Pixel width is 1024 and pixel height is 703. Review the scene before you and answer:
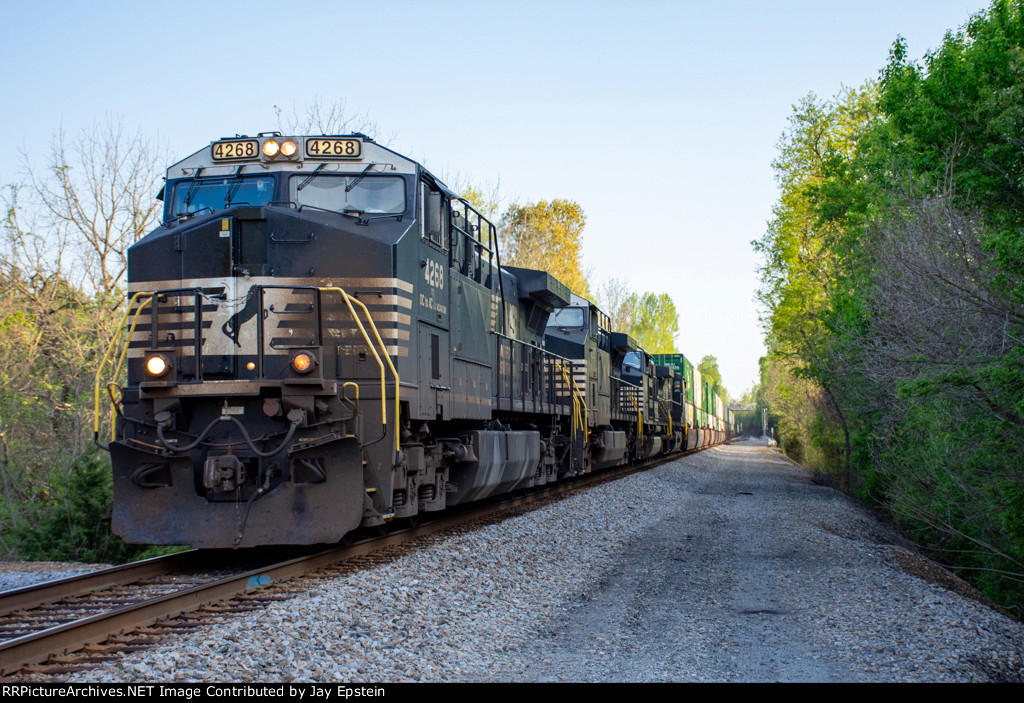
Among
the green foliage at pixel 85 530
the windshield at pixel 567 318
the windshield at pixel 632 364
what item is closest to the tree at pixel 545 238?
the windshield at pixel 632 364

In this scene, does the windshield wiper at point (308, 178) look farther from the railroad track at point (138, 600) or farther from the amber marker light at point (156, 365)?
the railroad track at point (138, 600)

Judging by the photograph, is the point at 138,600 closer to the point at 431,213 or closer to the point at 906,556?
the point at 431,213

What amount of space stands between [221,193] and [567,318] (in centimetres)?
1038

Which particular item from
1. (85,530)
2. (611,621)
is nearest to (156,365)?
(611,621)

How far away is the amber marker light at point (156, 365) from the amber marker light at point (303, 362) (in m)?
1.16

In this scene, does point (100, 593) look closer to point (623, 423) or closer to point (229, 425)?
point (229, 425)

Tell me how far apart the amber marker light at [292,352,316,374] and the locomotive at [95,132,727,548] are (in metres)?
0.01

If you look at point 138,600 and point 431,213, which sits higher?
point 431,213

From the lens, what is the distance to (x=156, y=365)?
7125mm

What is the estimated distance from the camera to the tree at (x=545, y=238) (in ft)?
128

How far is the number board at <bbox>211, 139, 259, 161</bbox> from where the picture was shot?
7.98 m

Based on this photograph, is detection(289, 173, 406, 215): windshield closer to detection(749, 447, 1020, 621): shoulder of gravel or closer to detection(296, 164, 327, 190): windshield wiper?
detection(296, 164, 327, 190): windshield wiper

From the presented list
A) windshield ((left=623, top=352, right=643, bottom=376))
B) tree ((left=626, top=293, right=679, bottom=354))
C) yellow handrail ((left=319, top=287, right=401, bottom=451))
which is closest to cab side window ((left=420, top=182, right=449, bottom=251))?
yellow handrail ((left=319, top=287, right=401, bottom=451))
